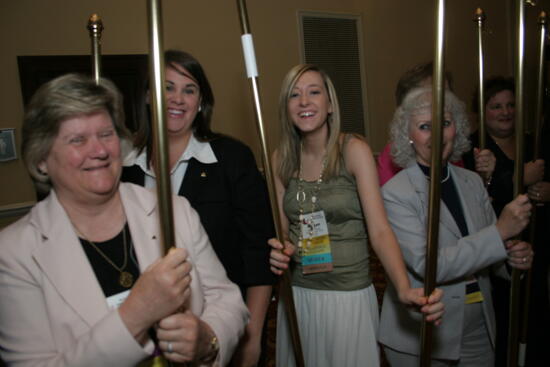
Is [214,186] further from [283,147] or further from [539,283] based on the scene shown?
[539,283]

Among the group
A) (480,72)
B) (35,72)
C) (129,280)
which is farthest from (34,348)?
(35,72)

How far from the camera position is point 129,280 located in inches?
46.7

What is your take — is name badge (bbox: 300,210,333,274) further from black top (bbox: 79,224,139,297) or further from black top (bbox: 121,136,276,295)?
black top (bbox: 79,224,139,297)

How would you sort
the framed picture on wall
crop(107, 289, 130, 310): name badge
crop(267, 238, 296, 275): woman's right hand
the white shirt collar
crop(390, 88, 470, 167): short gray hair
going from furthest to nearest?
the framed picture on wall < crop(390, 88, 470, 167): short gray hair < the white shirt collar < crop(267, 238, 296, 275): woman's right hand < crop(107, 289, 130, 310): name badge

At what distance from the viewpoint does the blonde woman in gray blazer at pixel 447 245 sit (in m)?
1.51

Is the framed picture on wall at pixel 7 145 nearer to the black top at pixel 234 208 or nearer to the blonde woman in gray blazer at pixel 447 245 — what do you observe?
the black top at pixel 234 208

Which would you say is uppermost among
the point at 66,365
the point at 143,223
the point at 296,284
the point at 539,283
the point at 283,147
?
the point at 283,147

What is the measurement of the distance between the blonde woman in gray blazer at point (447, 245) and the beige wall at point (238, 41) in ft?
10.6

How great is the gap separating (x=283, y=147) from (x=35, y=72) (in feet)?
9.28

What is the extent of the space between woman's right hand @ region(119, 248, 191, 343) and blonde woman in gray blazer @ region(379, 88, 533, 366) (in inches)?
37.4

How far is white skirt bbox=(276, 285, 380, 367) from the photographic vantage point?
179 centimetres

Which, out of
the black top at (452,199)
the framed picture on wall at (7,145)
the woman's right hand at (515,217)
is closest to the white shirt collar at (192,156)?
the black top at (452,199)

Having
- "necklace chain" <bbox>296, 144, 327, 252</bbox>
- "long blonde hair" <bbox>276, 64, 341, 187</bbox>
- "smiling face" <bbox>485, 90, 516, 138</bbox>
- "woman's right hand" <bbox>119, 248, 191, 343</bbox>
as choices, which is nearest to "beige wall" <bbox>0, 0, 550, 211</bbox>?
"smiling face" <bbox>485, 90, 516, 138</bbox>

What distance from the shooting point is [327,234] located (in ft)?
5.99
